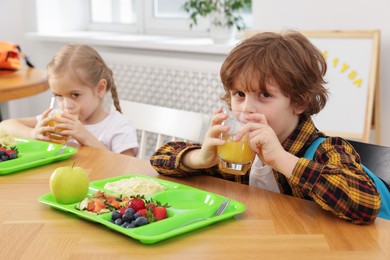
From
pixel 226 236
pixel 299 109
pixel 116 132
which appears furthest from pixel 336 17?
pixel 226 236

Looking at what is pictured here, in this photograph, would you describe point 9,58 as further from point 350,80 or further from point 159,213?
point 159,213

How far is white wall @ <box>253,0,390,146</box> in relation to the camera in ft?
9.39

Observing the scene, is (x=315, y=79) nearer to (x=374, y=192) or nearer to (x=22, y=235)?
(x=374, y=192)

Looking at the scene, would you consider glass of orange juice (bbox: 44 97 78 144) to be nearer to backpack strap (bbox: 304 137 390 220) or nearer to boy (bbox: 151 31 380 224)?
boy (bbox: 151 31 380 224)

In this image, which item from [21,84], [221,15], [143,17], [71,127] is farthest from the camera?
[143,17]

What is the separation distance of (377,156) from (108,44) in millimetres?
2568

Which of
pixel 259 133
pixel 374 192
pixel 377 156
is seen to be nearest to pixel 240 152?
pixel 259 133

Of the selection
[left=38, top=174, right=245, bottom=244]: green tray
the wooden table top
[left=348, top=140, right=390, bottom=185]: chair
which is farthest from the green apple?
the wooden table top

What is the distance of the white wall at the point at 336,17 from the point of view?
2.86 meters

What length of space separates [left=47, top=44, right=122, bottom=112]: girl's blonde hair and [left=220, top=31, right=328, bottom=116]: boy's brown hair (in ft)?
2.72

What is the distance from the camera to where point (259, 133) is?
1.41m

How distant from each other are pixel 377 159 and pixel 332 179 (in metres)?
0.32

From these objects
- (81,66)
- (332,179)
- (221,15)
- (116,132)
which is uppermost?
(221,15)

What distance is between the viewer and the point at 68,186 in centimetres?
140
